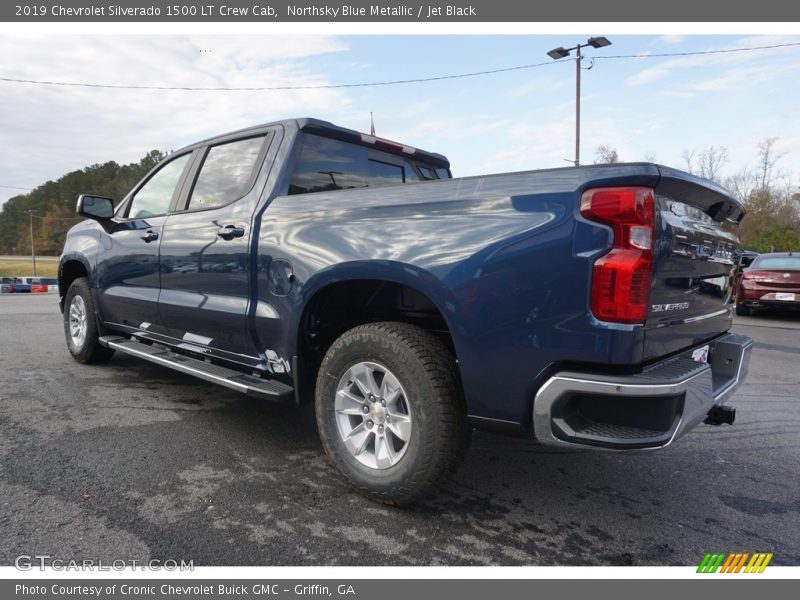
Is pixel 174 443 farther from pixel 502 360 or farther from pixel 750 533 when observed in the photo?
pixel 750 533

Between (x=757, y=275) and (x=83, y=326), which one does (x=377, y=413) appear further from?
(x=757, y=275)

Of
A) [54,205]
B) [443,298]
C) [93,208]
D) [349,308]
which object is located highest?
[54,205]

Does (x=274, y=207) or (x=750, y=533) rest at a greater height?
(x=274, y=207)

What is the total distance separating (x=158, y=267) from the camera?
409cm

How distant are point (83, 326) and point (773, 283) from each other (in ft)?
38.6

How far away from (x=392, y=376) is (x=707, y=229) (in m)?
1.67

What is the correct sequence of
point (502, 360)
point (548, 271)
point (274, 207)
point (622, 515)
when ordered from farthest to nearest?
point (274, 207)
point (622, 515)
point (502, 360)
point (548, 271)

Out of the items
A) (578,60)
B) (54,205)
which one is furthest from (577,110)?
(54,205)

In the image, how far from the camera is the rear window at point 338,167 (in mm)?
3461

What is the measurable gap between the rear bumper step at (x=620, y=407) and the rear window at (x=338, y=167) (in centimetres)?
197

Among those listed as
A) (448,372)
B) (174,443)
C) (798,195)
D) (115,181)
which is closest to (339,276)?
(448,372)

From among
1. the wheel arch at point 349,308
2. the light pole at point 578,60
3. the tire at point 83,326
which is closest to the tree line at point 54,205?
the light pole at point 578,60

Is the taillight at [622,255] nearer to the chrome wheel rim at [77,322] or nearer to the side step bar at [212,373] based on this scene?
the side step bar at [212,373]

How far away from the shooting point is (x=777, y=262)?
36.5ft
